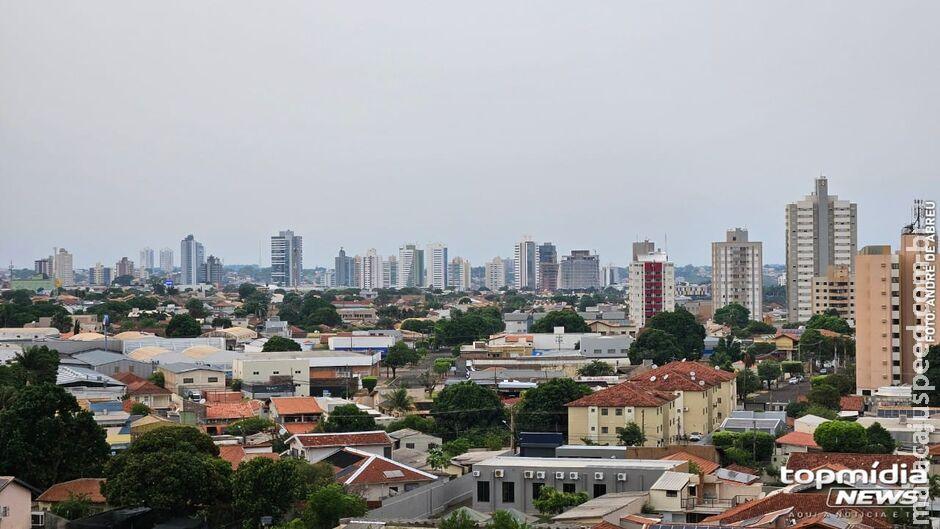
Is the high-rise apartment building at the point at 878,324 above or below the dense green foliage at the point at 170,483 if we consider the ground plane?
above

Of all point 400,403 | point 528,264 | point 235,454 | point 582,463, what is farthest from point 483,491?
point 528,264

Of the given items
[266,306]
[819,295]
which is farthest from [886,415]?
[266,306]

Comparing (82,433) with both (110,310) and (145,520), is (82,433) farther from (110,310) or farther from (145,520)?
(110,310)

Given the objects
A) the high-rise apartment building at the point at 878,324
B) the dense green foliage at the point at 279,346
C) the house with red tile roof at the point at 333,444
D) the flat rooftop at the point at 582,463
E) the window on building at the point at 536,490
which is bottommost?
the window on building at the point at 536,490

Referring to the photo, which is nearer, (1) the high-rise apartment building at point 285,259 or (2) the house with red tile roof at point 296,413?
(2) the house with red tile roof at point 296,413

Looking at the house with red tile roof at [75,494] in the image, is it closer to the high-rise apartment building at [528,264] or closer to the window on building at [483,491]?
Result: the window on building at [483,491]

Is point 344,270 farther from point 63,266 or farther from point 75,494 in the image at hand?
point 75,494

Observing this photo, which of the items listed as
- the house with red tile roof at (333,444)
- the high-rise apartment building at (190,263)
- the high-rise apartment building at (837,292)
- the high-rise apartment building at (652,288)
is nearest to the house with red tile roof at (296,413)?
the house with red tile roof at (333,444)
